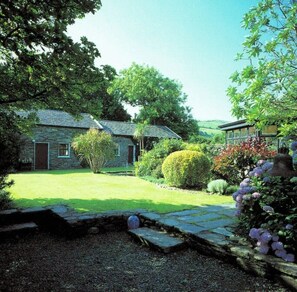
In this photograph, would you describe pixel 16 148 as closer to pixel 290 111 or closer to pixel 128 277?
pixel 128 277

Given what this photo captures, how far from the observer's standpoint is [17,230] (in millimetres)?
4852

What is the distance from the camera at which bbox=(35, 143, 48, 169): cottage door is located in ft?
68.1

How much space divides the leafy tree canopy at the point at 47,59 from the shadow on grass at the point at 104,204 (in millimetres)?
2482

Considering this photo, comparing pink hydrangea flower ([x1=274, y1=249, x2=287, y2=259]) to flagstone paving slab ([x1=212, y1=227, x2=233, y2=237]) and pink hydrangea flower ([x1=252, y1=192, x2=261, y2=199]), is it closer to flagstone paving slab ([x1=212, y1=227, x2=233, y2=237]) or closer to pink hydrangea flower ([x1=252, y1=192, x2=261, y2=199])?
pink hydrangea flower ([x1=252, y1=192, x2=261, y2=199])

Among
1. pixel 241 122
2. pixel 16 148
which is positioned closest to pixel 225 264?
pixel 16 148

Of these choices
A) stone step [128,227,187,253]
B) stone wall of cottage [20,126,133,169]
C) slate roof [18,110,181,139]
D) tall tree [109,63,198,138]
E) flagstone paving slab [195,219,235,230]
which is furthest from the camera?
tall tree [109,63,198,138]

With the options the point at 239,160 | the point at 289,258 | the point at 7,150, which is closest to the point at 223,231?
the point at 289,258

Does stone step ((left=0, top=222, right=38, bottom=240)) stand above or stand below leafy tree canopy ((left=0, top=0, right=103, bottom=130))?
below

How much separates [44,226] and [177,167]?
244 inches

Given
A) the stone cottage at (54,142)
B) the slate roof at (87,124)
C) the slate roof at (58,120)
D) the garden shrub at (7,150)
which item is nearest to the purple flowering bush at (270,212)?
the garden shrub at (7,150)

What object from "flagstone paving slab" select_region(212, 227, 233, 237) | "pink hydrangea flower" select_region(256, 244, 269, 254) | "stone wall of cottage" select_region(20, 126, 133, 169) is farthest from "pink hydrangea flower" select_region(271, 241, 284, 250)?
"stone wall of cottage" select_region(20, 126, 133, 169)

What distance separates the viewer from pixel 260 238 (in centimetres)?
321

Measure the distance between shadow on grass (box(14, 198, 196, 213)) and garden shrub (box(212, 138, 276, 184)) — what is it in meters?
4.14

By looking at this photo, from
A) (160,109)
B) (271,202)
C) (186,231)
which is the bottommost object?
(186,231)
